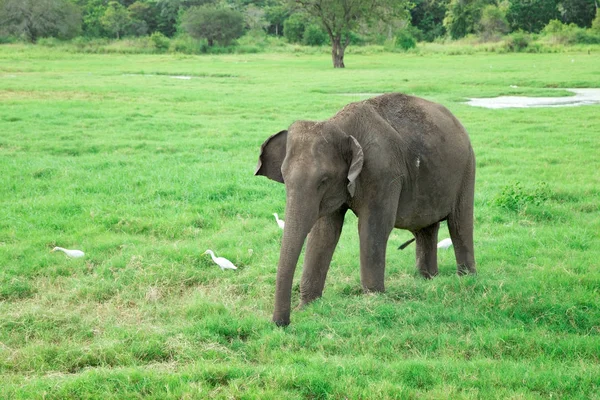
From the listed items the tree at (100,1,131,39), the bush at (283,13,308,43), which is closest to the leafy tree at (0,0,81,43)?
the tree at (100,1,131,39)

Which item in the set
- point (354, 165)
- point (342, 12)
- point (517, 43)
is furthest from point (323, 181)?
point (517, 43)

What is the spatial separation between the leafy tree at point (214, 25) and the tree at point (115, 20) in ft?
25.2

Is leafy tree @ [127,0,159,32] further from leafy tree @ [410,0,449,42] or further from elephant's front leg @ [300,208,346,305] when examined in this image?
elephant's front leg @ [300,208,346,305]

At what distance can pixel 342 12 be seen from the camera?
137ft

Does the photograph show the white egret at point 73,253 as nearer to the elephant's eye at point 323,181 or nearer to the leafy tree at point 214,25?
the elephant's eye at point 323,181

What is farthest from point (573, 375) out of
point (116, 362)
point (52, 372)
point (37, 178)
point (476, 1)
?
point (476, 1)

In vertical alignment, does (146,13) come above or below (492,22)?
above

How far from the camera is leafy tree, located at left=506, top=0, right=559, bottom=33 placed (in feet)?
236

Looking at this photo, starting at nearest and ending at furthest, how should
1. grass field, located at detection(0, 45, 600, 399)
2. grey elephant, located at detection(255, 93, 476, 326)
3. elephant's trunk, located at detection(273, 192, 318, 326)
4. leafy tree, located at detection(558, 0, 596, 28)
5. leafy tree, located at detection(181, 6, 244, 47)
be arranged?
grass field, located at detection(0, 45, 600, 399)
elephant's trunk, located at detection(273, 192, 318, 326)
grey elephant, located at detection(255, 93, 476, 326)
leafy tree, located at detection(181, 6, 244, 47)
leafy tree, located at detection(558, 0, 596, 28)

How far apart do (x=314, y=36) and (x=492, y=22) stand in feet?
55.1

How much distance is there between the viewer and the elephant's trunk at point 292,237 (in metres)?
5.22

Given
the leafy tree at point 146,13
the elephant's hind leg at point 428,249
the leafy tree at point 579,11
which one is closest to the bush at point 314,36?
→ the leafy tree at point 146,13

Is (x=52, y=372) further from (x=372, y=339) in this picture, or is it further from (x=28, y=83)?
(x=28, y=83)

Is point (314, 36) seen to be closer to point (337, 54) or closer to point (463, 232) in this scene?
point (337, 54)
